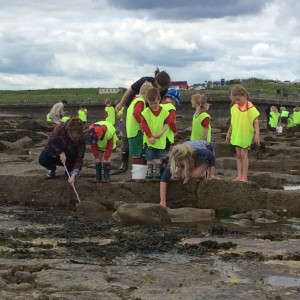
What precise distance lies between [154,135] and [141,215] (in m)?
2.32

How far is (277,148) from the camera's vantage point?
63.5ft

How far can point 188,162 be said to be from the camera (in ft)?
29.8

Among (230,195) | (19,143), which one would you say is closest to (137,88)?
(230,195)

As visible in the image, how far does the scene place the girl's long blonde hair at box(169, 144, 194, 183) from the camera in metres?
8.82

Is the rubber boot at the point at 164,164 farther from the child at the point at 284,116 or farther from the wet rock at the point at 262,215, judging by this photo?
the child at the point at 284,116

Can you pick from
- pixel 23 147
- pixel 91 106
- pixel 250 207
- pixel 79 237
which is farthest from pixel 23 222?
pixel 91 106

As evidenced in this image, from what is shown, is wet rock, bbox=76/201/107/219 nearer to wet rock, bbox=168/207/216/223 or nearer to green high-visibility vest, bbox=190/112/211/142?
wet rock, bbox=168/207/216/223

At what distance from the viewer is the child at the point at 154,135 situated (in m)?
10.2

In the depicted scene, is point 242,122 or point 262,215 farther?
point 242,122

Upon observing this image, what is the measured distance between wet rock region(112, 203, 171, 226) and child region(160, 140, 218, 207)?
835mm

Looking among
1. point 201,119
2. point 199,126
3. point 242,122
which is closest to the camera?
point 242,122

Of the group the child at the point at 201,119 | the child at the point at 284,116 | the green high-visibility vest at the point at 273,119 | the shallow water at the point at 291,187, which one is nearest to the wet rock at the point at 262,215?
the shallow water at the point at 291,187

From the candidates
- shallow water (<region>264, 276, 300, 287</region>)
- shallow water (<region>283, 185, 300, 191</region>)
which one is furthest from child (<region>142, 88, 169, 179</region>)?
shallow water (<region>264, 276, 300, 287</region>)

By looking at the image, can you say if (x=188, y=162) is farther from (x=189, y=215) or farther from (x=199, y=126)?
(x=199, y=126)
